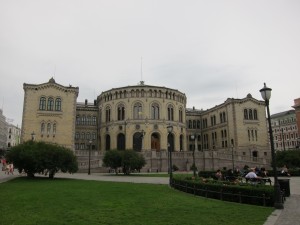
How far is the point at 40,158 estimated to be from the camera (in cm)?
3045

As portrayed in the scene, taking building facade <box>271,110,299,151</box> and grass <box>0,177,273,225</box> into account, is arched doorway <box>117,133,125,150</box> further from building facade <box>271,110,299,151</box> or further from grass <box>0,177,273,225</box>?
building facade <box>271,110,299,151</box>

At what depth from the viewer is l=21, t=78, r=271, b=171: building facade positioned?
5325cm

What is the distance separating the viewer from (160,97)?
213 ft

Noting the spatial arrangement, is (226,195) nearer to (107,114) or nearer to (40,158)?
(40,158)

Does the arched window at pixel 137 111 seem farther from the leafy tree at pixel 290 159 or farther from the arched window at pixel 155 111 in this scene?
the leafy tree at pixel 290 159

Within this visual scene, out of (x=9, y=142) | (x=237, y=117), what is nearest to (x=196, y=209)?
(x=237, y=117)

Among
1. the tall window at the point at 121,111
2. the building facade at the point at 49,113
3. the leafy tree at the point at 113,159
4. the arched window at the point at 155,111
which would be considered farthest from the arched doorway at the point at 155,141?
the leafy tree at the point at 113,159

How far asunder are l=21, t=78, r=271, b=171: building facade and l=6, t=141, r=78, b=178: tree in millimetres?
14236

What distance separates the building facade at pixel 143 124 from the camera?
53.2m

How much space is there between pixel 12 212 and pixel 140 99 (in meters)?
A: 53.1

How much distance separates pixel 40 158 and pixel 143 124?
33747 mm

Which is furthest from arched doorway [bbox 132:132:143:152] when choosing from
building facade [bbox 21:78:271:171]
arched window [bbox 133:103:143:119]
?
arched window [bbox 133:103:143:119]

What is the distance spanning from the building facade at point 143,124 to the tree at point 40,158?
14.2 m

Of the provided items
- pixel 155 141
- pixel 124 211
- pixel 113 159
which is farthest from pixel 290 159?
pixel 124 211
